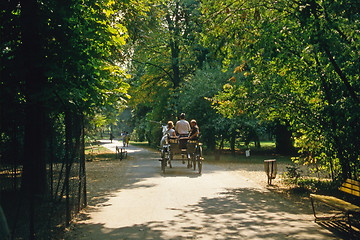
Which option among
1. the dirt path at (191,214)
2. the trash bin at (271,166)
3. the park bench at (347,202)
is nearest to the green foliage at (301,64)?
the trash bin at (271,166)

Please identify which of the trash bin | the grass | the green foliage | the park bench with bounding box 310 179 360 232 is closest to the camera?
the park bench with bounding box 310 179 360 232

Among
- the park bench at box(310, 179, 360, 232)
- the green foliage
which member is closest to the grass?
the green foliage

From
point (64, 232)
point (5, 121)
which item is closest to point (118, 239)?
point (64, 232)

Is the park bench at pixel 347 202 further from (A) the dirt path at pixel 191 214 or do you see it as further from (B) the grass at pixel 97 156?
(B) the grass at pixel 97 156

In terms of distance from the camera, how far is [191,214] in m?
8.10

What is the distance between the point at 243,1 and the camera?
10.3 m

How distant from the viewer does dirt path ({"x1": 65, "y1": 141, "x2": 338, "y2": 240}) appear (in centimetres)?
661

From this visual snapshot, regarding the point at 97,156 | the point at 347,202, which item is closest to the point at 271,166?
the point at 347,202

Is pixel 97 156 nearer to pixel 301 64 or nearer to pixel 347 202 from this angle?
pixel 301 64

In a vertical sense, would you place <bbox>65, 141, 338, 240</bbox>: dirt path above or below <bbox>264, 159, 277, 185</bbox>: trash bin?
below

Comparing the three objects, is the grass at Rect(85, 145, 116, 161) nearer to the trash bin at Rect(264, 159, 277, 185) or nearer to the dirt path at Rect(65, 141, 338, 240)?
the dirt path at Rect(65, 141, 338, 240)

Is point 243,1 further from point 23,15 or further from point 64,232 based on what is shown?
point 64,232

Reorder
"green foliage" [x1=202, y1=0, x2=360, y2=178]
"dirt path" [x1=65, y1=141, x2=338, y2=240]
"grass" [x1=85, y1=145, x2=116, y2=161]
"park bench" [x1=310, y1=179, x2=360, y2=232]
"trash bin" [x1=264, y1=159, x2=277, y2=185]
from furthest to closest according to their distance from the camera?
"grass" [x1=85, y1=145, x2=116, y2=161]
"trash bin" [x1=264, y1=159, x2=277, y2=185]
"green foliage" [x1=202, y1=0, x2=360, y2=178]
"dirt path" [x1=65, y1=141, x2=338, y2=240]
"park bench" [x1=310, y1=179, x2=360, y2=232]

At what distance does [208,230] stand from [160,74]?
28.2 m
